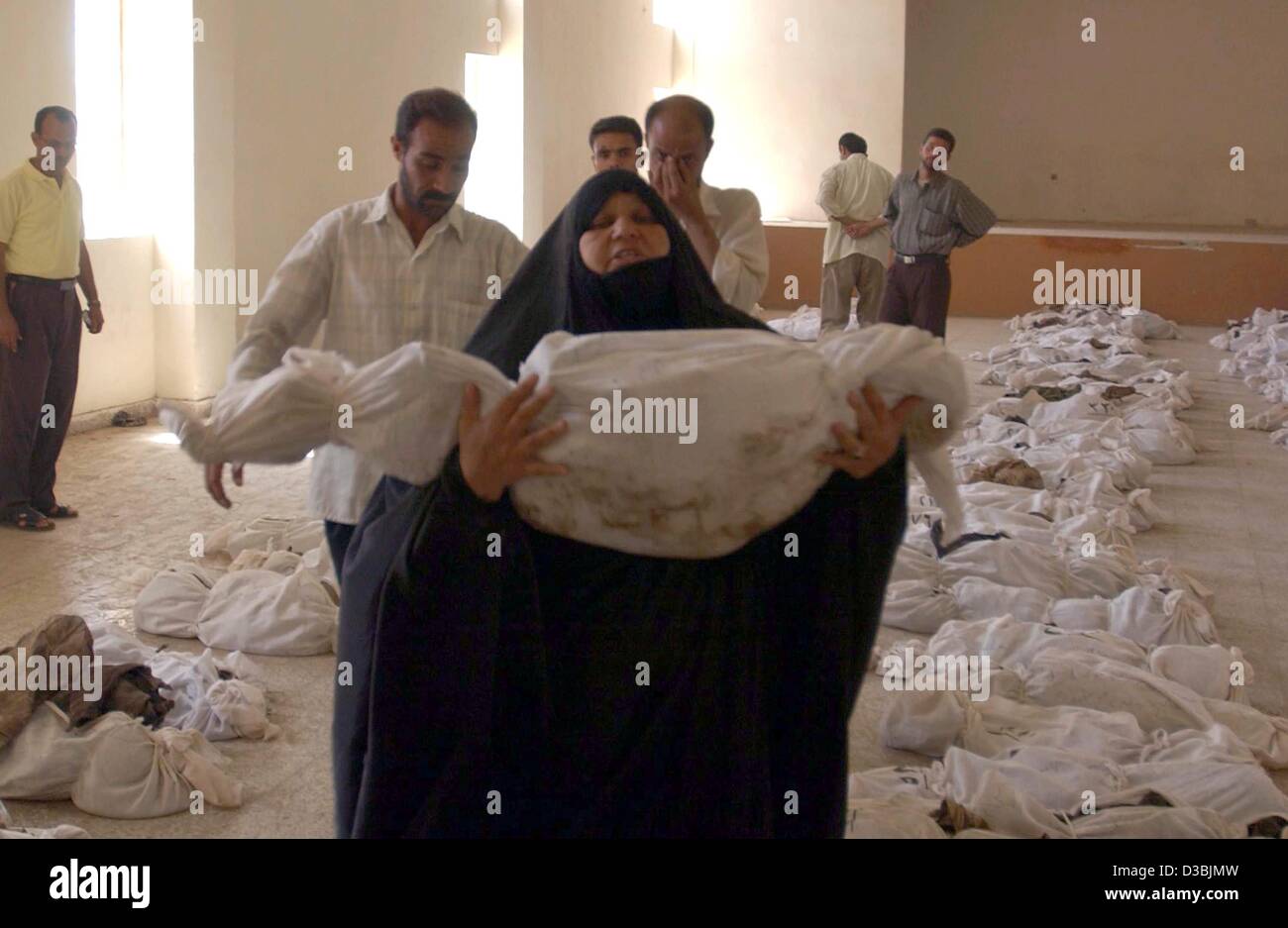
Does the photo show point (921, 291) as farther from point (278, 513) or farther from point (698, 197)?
point (698, 197)

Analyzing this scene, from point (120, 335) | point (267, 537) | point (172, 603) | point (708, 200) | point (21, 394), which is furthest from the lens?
point (120, 335)

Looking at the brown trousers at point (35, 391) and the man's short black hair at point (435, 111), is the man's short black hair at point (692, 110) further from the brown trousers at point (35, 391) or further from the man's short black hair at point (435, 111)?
the brown trousers at point (35, 391)

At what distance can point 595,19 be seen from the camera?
15.9m

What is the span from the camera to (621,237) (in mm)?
2139

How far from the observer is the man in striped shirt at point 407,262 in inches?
129

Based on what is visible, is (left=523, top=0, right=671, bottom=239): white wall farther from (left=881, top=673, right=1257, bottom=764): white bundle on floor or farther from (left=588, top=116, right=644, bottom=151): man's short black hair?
(left=881, top=673, right=1257, bottom=764): white bundle on floor

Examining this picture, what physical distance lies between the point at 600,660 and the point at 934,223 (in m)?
7.95

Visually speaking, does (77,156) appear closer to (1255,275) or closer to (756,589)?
(756,589)

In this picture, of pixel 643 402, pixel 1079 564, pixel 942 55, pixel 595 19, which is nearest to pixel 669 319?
pixel 643 402

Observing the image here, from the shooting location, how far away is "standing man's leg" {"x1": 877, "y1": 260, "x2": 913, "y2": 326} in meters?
9.80

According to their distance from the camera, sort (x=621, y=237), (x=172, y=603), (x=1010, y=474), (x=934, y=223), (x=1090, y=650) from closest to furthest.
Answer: (x=621, y=237), (x=1090, y=650), (x=172, y=603), (x=1010, y=474), (x=934, y=223)

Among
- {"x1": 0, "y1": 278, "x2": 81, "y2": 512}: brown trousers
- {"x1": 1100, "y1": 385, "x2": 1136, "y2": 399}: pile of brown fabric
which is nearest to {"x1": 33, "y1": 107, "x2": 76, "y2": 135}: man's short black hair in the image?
{"x1": 0, "y1": 278, "x2": 81, "y2": 512}: brown trousers

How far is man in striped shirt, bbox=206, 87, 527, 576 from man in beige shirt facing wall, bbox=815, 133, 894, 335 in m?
7.72

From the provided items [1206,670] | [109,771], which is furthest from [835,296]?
[109,771]
